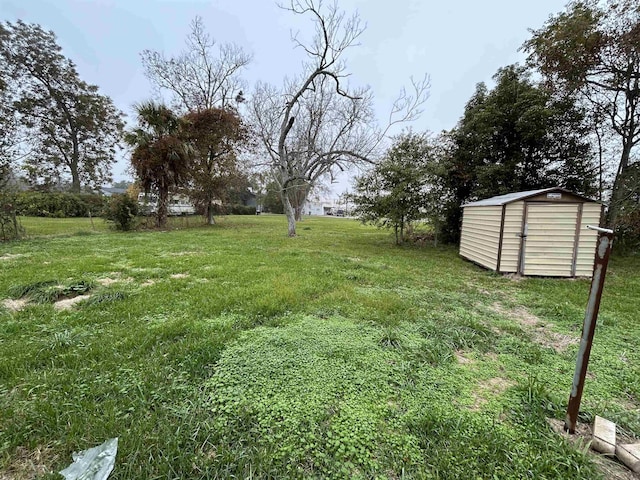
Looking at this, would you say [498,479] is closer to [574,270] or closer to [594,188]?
[574,270]

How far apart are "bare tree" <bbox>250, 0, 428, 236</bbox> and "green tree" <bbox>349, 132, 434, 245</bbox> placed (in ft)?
4.86

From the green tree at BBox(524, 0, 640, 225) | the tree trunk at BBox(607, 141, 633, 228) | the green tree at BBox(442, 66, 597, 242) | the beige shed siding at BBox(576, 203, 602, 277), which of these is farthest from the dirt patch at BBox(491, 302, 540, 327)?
the green tree at BBox(524, 0, 640, 225)

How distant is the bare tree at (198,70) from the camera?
567 inches

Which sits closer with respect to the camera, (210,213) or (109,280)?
(109,280)

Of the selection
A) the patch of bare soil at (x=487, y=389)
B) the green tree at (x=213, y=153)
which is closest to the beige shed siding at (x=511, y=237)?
the patch of bare soil at (x=487, y=389)

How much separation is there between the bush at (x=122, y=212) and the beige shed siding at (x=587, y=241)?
46.0 feet

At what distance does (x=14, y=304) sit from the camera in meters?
3.09

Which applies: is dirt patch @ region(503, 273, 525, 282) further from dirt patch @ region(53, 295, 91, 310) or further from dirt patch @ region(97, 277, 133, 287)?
dirt patch @ region(53, 295, 91, 310)

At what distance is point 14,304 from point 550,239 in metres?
8.41

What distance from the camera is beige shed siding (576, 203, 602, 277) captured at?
5.11 metres

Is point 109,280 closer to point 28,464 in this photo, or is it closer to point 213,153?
point 28,464

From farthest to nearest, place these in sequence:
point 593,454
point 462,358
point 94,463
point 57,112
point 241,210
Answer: point 241,210 → point 57,112 → point 462,358 → point 593,454 → point 94,463

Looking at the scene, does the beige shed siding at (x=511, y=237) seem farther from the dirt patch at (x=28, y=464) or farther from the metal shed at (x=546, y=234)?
the dirt patch at (x=28, y=464)

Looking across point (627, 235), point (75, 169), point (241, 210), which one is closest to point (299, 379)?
point (627, 235)
